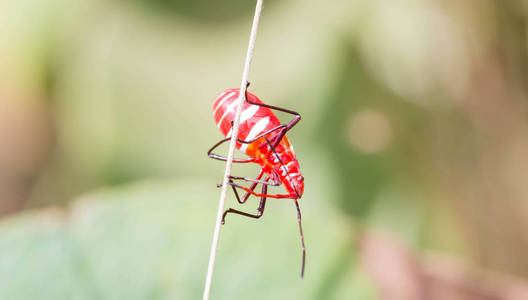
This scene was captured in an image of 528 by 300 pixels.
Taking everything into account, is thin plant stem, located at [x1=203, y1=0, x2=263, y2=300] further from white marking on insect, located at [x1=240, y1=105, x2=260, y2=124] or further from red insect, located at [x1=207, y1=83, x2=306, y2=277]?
white marking on insect, located at [x1=240, y1=105, x2=260, y2=124]

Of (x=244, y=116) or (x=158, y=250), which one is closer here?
(x=244, y=116)

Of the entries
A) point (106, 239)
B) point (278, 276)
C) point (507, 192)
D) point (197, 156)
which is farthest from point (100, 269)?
point (507, 192)

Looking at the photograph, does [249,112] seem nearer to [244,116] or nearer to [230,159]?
[244,116]

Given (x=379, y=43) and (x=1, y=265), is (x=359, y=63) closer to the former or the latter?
(x=379, y=43)

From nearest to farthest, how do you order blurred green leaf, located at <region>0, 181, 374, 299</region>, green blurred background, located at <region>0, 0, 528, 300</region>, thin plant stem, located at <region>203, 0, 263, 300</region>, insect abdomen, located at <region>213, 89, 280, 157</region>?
thin plant stem, located at <region>203, 0, 263, 300</region>
insect abdomen, located at <region>213, 89, 280, 157</region>
blurred green leaf, located at <region>0, 181, 374, 299</region>
green blurred background, located at <region>0, 0, 528, 300</region>

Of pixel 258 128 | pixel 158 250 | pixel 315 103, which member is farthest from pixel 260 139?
pixel 315 103

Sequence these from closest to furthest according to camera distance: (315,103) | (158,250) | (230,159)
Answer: (230,159), (158,250), (315,103)

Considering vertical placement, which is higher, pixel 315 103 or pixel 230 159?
pixel 315 103

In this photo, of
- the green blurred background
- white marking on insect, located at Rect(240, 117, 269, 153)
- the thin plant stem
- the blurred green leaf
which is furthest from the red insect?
the green blurred background
